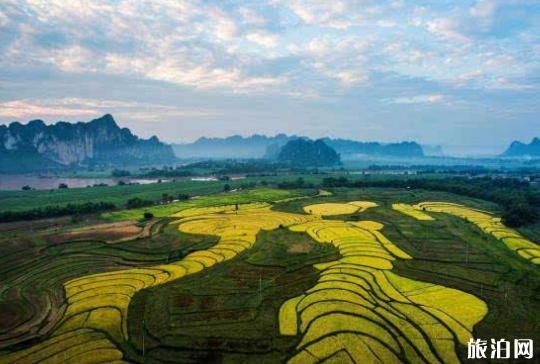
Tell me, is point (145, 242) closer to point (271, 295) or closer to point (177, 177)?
point (271, 295)

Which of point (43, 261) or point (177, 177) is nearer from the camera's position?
point (43, 261)

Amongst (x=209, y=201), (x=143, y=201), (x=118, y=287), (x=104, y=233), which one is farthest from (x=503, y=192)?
(x=118, y=287)

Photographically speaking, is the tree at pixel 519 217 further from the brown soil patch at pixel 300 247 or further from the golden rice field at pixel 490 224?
the brown soil patch at pixel 300 247

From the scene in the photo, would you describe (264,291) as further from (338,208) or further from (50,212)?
(50,212)

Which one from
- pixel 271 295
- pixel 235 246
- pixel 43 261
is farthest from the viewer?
pixel 235 246

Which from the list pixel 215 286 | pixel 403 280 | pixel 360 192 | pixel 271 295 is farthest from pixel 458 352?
pixel 360 192

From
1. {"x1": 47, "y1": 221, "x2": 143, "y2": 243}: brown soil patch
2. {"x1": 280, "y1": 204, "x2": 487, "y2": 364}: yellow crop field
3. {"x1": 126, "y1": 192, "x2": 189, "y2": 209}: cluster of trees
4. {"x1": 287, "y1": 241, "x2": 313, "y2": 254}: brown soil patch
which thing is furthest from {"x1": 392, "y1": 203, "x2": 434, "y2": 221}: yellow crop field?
{"x1": 126, "y1": 192, "x2": 189, "y2": 209}: cluster of trees

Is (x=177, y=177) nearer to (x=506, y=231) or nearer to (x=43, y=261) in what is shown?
(x=43, y=261)

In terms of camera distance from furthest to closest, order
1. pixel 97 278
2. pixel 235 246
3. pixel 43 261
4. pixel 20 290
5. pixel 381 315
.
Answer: pixel 235 246
pixel 43 261
pixel 97 278
pixel 20 290
pixel 381 315

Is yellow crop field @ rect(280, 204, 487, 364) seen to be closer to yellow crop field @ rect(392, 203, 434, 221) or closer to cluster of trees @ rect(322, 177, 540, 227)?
yellow crop field @ rect(392, 203, 434, 221)
